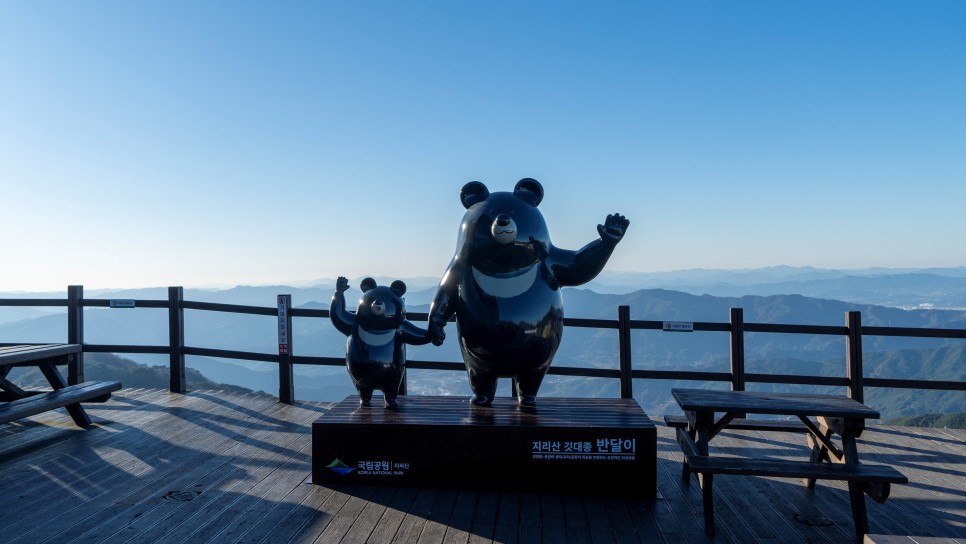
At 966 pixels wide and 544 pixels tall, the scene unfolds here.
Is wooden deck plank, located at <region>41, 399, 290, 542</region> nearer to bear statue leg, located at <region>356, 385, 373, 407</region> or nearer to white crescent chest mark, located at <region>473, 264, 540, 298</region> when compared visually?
bear statue leg, located at <region>356, 385, 373, 407</region>

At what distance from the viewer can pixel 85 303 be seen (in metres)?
6.82

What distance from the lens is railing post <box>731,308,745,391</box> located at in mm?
5617

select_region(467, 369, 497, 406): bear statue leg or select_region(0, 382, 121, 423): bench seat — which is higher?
select_region(467, 369, 497, 406): bear statue leg

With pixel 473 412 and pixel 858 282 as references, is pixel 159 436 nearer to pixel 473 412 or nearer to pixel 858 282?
pixel 473 412

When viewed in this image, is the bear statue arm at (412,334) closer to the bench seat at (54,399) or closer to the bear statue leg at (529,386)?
the bear statue leg at (529,386)

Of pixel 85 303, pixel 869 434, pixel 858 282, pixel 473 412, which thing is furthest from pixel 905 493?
pixel 858 282

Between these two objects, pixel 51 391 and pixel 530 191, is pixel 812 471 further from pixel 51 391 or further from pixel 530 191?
pixel 51 391

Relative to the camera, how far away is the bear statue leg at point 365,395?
4.25m

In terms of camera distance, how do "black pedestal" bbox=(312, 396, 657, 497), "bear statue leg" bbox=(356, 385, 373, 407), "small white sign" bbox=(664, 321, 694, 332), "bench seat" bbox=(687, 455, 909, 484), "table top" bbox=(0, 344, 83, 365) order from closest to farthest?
"bench seat" bbox=(687, 455, 909, 484) < "black pedestal" bbox=(312, 396, 657, 497) < "bear statue leg" bbox=(356, 385, 373, 407) < "table top" bbox=(0, 344, 83, 365) < "small white sign" bbox=(664, 321, 694, 332)

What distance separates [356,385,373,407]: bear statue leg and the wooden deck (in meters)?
0.58

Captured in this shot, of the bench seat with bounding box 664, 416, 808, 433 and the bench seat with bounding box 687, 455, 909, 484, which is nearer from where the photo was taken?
the bench seat with bounding box 687, 455, 909, 484

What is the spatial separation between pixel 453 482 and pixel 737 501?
1.75m

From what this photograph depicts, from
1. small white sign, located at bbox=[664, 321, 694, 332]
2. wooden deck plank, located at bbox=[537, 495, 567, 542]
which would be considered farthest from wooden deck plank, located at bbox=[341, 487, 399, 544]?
small white sign, located at bbox=[664, 321, 694, 332]

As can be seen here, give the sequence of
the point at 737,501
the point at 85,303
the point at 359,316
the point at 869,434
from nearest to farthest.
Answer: the point at 737,501 < the point at 359,316 < the point at 869,434 < the point at 85,303
